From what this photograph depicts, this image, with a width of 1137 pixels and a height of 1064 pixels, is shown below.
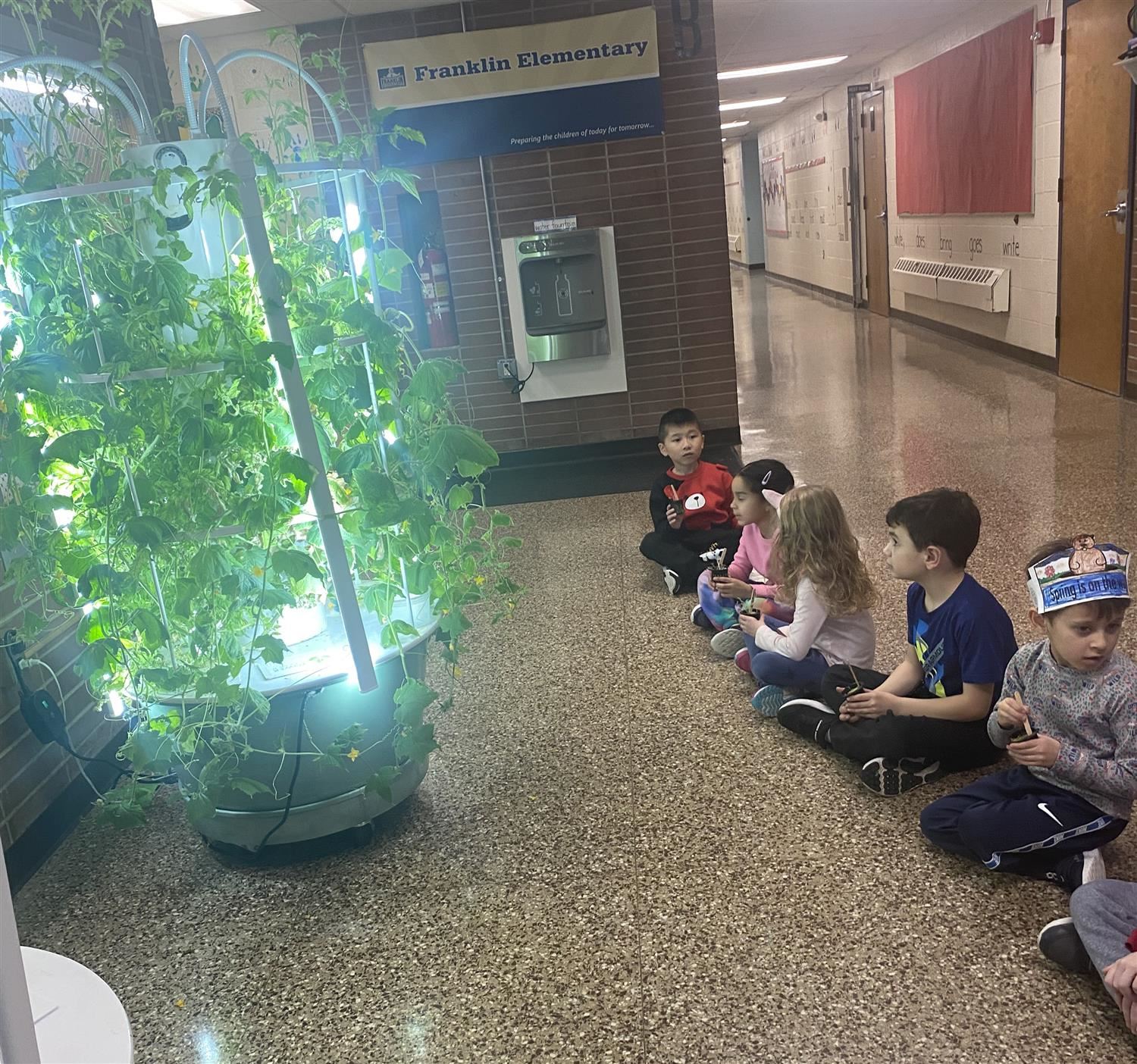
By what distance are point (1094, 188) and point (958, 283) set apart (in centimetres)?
232

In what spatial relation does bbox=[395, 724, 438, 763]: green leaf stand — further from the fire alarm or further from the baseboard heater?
the baseboard heater

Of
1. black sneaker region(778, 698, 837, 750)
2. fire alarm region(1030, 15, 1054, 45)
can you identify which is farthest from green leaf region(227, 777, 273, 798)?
fire alarm region(1030, 15, 1054, 45)

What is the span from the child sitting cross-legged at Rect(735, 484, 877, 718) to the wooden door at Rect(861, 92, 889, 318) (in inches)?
344

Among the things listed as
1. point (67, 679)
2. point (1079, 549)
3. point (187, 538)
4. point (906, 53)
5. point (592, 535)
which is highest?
point (906, 53)

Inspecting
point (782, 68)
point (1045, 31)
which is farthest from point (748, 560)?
point (782, 68)

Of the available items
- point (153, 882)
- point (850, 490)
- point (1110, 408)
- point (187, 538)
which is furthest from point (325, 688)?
point (1110, 408)

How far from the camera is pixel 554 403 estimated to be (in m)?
5.80

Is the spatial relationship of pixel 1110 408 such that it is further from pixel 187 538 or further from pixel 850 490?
pixel 187 538

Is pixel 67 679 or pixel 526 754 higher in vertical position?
pixel 67 679

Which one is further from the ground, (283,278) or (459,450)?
(283,278)

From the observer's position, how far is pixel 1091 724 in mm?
1773

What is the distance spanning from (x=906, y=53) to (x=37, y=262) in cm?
907

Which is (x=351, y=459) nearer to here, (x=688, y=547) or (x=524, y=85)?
(x=688, y=547)

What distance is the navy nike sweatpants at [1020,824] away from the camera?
183cm
